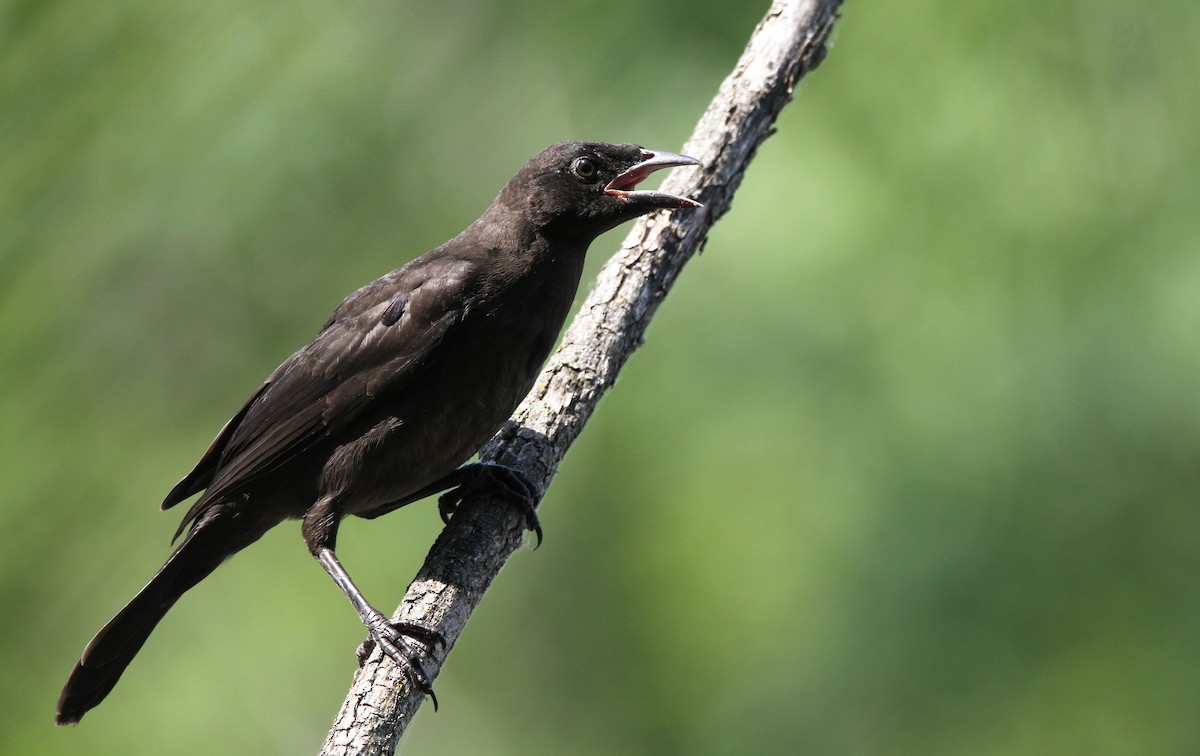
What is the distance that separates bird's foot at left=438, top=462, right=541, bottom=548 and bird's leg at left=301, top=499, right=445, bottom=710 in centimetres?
33

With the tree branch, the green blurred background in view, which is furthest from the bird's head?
the green blurred background

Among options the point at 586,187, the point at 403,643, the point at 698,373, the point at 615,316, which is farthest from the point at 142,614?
Result: the point at 698,373

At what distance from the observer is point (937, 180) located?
421cm

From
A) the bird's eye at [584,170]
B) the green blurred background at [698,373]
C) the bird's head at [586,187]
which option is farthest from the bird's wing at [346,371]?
the green blurred background at [698,373]

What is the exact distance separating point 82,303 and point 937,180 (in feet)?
10.2

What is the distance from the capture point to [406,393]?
3102 mm

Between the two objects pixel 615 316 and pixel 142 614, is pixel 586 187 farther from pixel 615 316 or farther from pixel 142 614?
pixel 142 614

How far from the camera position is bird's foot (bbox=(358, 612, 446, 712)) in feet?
8.46

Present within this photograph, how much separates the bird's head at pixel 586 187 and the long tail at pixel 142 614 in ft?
4.06

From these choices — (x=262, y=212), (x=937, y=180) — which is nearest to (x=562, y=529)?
(x=262, y=212)

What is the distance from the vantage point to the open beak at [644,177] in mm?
3189

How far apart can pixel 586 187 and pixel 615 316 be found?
38cm

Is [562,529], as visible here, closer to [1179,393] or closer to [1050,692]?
[1050,692]

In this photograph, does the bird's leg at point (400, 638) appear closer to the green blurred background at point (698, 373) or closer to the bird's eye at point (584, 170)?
the green blurred background at point (698, 373)
